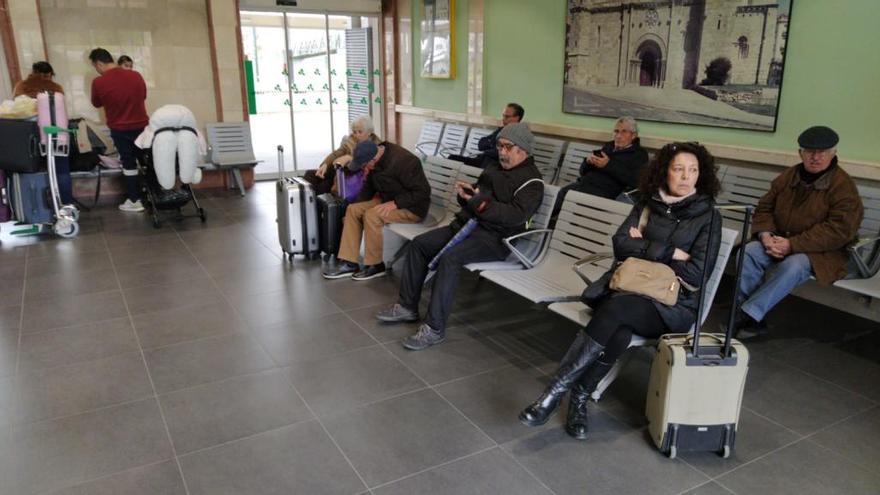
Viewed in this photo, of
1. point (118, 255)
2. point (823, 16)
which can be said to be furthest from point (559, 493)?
point (118, 255)

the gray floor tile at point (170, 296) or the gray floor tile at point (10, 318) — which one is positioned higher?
the gray floor tile at point (170, 296)

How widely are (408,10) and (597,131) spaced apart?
4142 millimetres

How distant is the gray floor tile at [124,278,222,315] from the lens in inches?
169

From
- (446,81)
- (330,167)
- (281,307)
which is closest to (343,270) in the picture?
(281,307)

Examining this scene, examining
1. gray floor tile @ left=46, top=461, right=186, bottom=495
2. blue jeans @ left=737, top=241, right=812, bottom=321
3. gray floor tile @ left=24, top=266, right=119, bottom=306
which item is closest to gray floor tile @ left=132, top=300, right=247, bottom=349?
gray floor tile @ left=24, top=266, right=119, bottom=306

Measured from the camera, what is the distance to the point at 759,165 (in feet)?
14.9

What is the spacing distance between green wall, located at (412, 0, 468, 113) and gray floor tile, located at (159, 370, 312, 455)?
5.40 m

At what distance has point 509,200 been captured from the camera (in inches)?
149

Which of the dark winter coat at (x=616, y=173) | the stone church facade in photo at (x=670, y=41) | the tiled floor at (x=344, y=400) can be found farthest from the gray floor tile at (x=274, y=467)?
the stone church facade in photo at (x=670, y=41)

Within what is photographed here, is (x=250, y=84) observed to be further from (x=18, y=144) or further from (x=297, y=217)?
(x=297, y=217)

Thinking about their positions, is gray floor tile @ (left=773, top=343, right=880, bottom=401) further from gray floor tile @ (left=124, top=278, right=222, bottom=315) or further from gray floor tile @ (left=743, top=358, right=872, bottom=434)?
gray floor tile @ (left=124, top=278, right=222, bottom=315)

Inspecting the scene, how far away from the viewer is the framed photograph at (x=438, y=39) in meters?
7.85

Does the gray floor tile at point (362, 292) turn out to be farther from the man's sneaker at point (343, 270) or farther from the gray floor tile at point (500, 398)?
the gray floor tile at point (500, 398)

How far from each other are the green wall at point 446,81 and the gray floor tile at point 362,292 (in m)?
3.80
